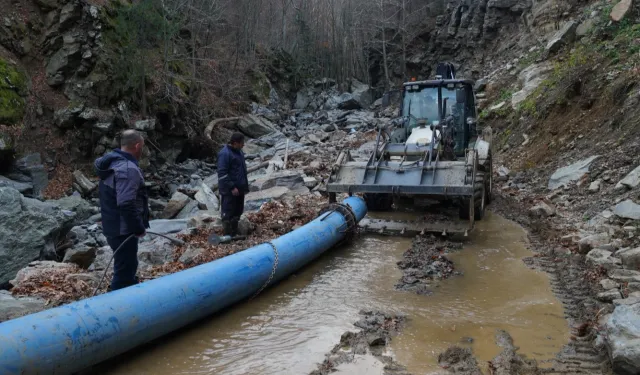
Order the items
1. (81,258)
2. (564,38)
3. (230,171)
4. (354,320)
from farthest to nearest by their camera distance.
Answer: (564,38) < (230,171) < (81,258) < (354,320)

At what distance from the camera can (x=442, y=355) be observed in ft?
13.9

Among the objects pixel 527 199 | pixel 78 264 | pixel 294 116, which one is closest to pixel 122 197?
pixel 78 264

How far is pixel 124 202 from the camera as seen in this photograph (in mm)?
4566

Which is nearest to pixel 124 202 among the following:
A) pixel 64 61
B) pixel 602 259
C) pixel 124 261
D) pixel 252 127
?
pixel 124 261

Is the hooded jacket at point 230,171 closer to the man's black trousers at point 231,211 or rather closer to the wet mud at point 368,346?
the man's black trousers at point 231,211

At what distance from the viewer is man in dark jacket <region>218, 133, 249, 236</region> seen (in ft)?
24.2

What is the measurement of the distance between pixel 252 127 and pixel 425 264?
17856 mm

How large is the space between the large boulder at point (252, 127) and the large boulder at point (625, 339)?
20.5m

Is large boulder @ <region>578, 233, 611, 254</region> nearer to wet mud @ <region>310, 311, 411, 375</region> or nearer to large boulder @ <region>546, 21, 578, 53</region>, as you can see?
wet mud @ <region>310, 311, 411, 375</region>

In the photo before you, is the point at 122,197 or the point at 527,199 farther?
the point at 527,199

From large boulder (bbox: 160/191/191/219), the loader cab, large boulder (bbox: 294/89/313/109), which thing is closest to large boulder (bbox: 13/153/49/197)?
large boulder (bbox: 160/191/191/219)

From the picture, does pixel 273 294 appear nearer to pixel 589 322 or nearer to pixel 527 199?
pixel 589 322

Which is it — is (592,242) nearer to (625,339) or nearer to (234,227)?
(625,339)

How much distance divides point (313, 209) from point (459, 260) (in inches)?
123
